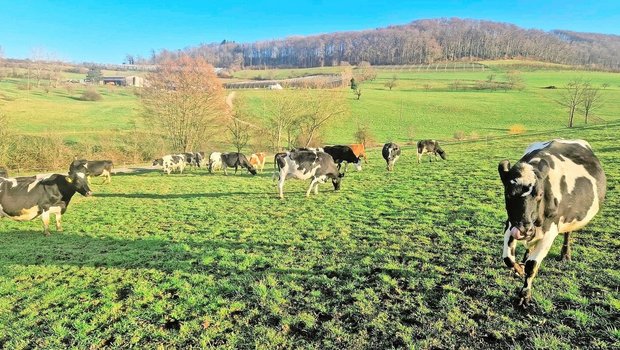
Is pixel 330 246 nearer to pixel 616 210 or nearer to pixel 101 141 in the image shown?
pixel 616 210

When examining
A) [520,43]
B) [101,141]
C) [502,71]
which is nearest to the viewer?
[101,141]

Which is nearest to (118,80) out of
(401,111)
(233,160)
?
(401,111)

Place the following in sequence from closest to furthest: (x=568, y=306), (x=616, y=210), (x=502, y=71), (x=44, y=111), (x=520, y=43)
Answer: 1. (x=568, y=306)
2. (x=616, y=210)
3. (x=44, y=111)
4. (x=502, y=71)
5. (x=520, y=43)

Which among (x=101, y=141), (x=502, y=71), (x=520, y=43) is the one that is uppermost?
(x=520, y=43)

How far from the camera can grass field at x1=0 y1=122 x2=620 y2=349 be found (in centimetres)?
508

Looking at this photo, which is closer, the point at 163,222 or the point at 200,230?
the point at 200,230

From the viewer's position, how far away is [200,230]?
10805mm

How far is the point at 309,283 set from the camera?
6.68 m

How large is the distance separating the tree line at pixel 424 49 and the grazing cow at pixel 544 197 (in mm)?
150478

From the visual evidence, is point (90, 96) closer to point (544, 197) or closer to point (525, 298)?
point (544, 197)

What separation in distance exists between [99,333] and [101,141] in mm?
43064

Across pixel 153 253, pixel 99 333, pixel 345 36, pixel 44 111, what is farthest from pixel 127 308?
pixel 345 36

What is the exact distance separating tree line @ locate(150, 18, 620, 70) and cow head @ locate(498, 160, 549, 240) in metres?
152

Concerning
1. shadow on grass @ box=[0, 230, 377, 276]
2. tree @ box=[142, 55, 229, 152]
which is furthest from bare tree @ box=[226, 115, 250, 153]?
shadow on grass @ box=[0, 230, 377, 276]
